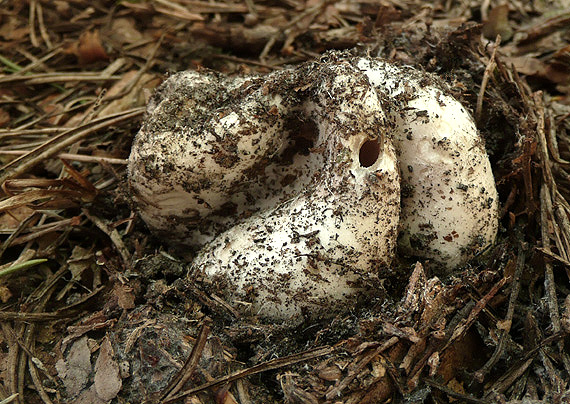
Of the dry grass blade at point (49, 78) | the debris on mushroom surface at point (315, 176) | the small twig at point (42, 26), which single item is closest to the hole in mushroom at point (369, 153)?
the debris on mushroom surface at point (315, 176)

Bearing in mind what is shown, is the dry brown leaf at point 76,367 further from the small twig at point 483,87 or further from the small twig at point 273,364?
the small twig at point 483,87

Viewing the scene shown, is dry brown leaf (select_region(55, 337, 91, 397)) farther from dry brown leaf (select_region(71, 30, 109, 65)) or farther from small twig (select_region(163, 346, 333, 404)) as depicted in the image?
dry brown leaf (select_region(71, 30, 109, 65))

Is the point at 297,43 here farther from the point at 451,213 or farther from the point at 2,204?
the point at 2,204

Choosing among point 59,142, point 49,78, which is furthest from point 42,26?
point 59,142

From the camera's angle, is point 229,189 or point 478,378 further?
point 229,189

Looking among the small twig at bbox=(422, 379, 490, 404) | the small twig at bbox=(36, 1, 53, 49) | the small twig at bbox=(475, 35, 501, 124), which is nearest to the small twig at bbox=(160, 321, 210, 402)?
the small twig at bbox=(422, 379, 490, 404)

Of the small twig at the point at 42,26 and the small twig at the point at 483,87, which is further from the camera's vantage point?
the small twig at the point at 42,26

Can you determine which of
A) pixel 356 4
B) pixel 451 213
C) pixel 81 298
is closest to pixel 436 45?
pixel 451 213
